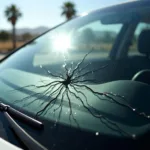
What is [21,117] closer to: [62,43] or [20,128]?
[20,128]

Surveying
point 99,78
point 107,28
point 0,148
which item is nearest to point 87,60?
point 99,78

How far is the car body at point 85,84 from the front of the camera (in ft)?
4.31

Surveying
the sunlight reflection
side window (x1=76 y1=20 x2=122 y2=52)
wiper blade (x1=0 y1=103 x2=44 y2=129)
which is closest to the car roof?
side window (x1=76 y1=20 x2=122 y2=52)

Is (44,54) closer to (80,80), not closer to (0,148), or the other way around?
(80,80)

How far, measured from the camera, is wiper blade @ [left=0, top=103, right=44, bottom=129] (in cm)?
142

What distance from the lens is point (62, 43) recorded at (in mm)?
2408

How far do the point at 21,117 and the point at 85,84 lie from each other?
0.40 metres

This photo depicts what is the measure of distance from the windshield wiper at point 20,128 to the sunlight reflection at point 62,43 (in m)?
0.87

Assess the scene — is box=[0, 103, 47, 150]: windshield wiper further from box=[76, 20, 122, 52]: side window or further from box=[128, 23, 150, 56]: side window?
box=[128, 23, 150, 56]: side window

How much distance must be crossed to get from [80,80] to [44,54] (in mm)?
826

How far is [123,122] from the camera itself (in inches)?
52.4

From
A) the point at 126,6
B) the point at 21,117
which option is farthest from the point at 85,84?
the point at 126,6

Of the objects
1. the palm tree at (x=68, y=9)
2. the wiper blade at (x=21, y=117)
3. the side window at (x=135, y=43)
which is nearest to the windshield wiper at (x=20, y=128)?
the wiper blade at (x=21, y=117)

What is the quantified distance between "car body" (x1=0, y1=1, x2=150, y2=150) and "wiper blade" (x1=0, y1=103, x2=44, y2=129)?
3 centimetres
